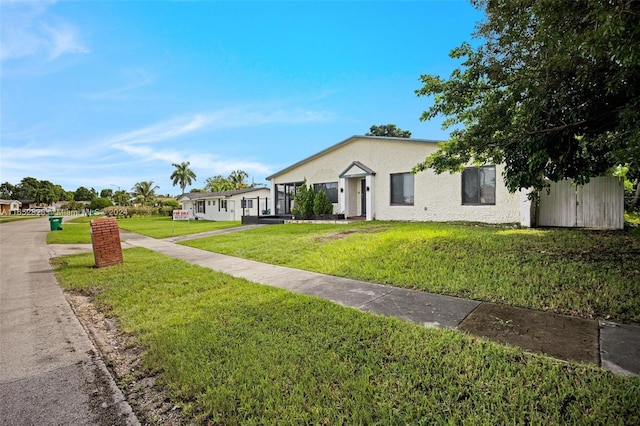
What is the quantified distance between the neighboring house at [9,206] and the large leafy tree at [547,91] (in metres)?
100.0

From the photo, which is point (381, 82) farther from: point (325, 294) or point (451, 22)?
point (325, 294)

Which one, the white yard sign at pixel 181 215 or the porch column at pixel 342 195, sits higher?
the porch column at pixel 342 195

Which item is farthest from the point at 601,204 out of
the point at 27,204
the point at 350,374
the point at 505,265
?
the point at 27,204

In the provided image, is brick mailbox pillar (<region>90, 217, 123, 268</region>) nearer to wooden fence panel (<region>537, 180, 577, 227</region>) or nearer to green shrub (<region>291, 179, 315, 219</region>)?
green shrub (<region>291, 179, 315, 219</region>)

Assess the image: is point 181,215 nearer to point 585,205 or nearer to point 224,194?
point 224,194

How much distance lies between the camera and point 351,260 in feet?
23.8

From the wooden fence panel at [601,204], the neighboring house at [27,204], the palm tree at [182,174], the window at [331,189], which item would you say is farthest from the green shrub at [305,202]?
the neighboring house at [27,204]

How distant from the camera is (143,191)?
57.8 metres

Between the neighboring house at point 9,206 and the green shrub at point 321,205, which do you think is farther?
the neighboring house at point 9,206

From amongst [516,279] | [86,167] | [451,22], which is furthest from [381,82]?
[86,167]

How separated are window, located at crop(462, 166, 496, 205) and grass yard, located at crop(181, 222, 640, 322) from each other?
480cm

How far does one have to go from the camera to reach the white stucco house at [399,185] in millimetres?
12719

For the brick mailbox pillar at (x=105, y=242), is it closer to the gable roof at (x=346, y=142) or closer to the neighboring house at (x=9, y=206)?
the gable roof at (x=346, y=142)

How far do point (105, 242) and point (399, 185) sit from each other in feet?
42.6
